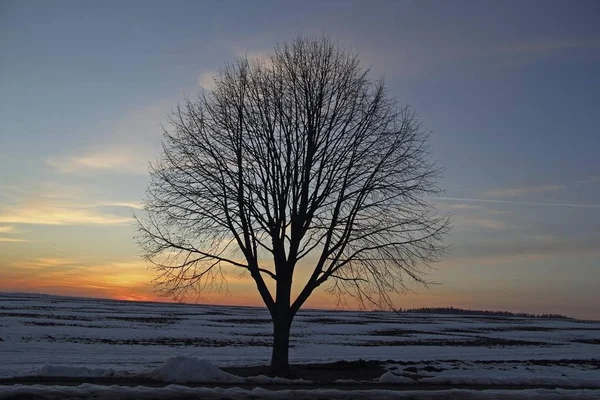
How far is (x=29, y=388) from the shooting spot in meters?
12.6

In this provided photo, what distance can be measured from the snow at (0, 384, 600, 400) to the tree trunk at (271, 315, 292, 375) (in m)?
5.78

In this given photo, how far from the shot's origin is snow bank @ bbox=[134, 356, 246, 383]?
17.2 m

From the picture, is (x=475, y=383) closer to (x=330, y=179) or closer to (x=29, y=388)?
(x=330, y=179)

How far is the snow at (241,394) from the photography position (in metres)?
12.4

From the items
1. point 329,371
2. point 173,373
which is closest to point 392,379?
point 329,371

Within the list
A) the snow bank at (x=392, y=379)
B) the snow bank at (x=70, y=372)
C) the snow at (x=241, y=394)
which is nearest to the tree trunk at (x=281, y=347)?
the snow bank at (x=392, y=379)

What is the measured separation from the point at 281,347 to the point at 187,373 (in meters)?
4.09

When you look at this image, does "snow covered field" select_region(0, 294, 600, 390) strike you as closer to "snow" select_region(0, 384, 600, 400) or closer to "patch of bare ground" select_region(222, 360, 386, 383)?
"patch of bare ground" select_region(222, 360, 386, 383)

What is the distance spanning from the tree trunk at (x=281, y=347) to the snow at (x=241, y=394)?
578cm

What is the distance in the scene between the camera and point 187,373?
17422 millimetres

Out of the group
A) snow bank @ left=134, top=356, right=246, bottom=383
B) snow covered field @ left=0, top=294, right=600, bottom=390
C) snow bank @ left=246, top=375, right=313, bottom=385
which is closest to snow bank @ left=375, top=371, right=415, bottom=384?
snow covered field @ left=0, top=294, right=600, bottom=390

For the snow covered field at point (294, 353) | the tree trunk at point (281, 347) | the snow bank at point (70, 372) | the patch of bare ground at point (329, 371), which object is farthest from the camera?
the snow covered field at point (294, 353)

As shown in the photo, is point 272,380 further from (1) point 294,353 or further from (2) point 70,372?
(1) point 294,353

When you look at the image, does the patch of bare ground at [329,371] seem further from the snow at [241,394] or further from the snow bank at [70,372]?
the snow bank at [70,372]
